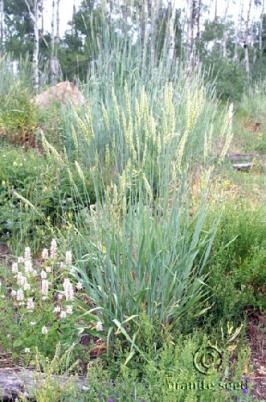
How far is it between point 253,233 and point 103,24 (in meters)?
1.99

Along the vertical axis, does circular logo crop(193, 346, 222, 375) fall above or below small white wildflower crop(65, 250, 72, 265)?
below

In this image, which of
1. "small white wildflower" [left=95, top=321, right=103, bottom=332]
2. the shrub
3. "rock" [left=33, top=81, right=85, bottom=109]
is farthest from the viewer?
"rock" [left=33, top=81, right=85, bottom=109]

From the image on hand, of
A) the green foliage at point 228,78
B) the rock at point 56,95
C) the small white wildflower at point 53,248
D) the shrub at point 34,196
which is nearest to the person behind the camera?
the small white wildflower at point 53,248

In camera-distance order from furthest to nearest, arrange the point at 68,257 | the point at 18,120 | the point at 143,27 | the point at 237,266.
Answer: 1. the point at 18,120
2. the point at 143,27
3. the point at 237,266
4. the point at 68,257

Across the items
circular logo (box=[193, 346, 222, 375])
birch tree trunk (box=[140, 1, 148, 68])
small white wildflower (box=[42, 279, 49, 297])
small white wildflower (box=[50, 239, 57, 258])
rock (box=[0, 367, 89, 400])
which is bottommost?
rock (box=[0, 367, 89, 400])

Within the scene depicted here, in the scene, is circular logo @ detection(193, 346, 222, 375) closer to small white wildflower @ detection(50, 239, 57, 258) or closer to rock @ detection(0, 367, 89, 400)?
rock @ detection(0, 367, 89, 400)

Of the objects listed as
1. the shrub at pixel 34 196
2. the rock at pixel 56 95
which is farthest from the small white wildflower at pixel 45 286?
the rock at pixel 56 95

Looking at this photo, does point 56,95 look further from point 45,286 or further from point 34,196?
point 45,286

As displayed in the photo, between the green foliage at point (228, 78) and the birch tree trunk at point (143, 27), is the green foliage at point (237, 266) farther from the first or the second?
the green foliage at point (228, 78)

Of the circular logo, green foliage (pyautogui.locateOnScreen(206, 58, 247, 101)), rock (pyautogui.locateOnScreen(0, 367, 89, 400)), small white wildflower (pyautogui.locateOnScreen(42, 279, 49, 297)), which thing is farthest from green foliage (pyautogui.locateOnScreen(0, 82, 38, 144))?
green foliage (pyautogui.locateOnScreen(206, 58, 247, 101))

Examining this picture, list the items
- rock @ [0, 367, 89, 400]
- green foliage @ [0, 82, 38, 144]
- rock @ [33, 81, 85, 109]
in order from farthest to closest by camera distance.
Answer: rock @ [33, 81, 85, 109]
green foliage @ [0, 82, 38, 144]
rock @ [0, 367, 89, 400]

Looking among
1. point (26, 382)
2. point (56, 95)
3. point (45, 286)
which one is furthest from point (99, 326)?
point (56, 95)

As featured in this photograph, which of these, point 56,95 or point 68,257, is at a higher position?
point 56,95

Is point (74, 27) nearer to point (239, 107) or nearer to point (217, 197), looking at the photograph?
point (239, 107)
